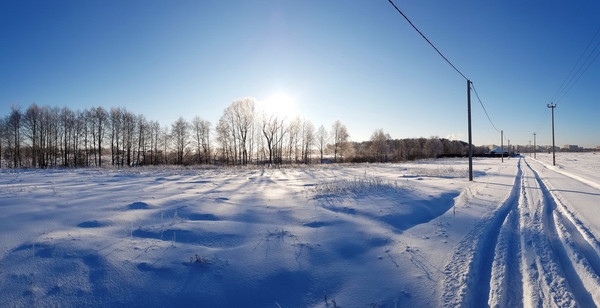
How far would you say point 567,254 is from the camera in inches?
184

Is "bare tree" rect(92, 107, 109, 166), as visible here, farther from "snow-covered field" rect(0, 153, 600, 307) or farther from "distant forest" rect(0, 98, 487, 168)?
"snow-covered field" rect(0, 153, 600, 307)

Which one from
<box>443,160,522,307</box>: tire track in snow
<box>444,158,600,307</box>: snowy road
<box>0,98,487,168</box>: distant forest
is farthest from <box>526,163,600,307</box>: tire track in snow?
<box>0,98,487,168</box>: distant forest

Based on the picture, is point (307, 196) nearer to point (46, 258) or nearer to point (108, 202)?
point (108, 202)

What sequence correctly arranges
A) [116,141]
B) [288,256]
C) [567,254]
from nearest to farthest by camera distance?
[288,256]
[567,254]
[116,141]

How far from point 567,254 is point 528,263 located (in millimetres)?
1082

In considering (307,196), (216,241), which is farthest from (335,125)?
(216,241)

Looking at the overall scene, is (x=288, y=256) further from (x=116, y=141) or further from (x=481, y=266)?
(x=116, y=141)

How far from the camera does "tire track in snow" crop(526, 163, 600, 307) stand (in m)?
3.40

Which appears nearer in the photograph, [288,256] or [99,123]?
[288,256]

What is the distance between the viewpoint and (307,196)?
31.7 ft

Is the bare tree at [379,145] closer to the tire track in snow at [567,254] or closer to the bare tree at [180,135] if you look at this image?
the bare tree at [180,135]

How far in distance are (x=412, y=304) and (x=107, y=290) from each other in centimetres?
362

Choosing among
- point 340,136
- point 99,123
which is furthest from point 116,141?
point 340,136

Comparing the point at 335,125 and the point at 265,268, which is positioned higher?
the point at 335,125
